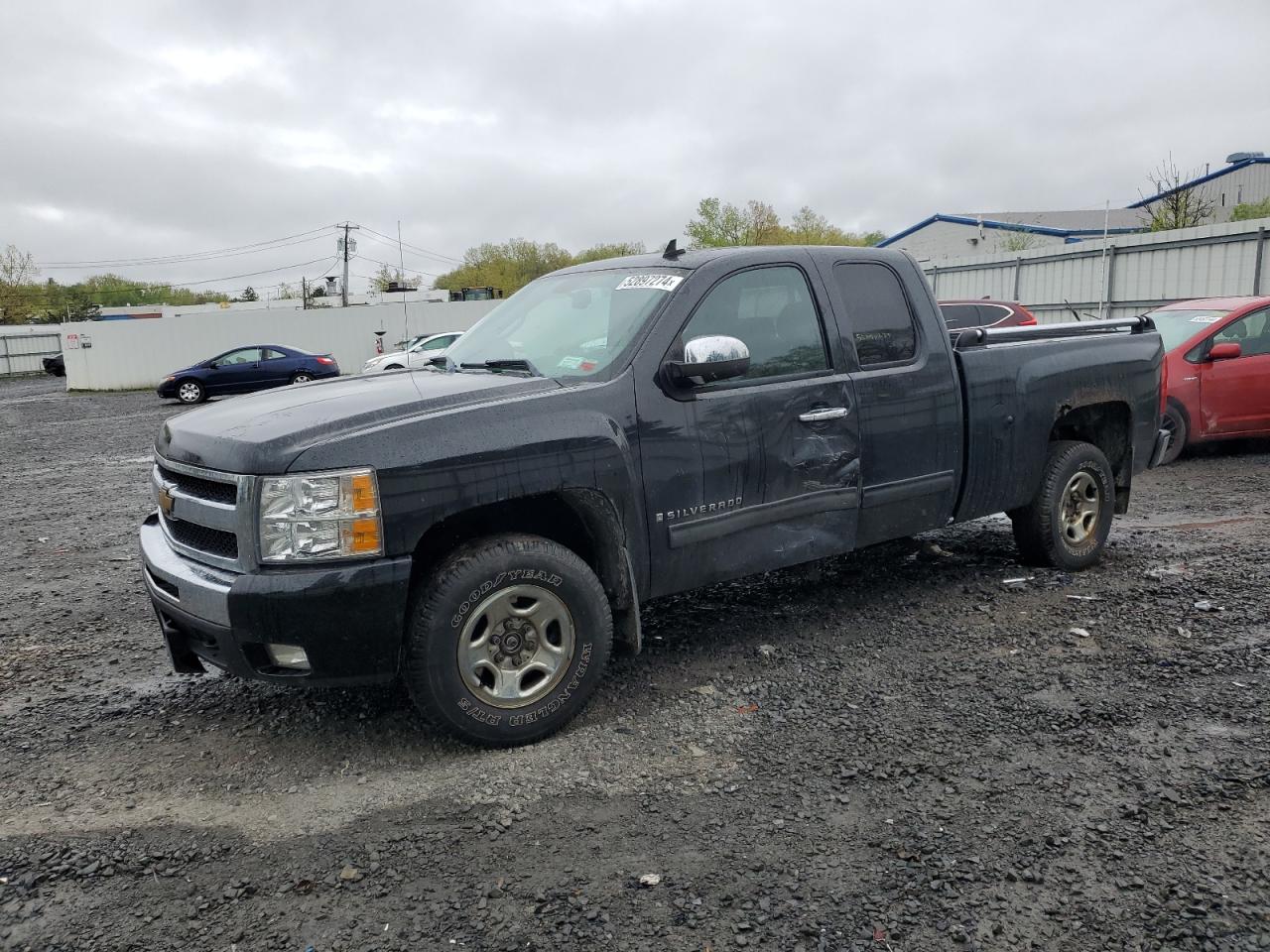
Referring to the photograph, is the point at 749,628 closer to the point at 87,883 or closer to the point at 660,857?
the point at 660,857

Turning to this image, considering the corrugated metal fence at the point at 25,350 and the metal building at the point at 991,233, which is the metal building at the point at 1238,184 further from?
the corrugated metal fence at the point at 25,350

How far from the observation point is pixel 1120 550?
6605 millimetres

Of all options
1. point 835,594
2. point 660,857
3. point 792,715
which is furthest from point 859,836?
point 835,594

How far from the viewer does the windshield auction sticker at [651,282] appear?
14.6 feet

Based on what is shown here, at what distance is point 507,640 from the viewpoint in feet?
12.5

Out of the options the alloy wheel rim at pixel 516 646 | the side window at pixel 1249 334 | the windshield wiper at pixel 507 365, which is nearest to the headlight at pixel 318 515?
the alloy wheel rim at pixel 516 646

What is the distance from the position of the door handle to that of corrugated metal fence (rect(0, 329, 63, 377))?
49.2m

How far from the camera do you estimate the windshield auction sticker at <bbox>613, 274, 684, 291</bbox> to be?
4439 millimetres

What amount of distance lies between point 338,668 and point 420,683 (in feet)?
0.95

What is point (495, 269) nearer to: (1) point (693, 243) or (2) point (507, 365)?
(1) point (693, 243)

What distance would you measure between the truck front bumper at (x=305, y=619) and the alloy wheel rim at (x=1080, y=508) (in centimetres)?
414

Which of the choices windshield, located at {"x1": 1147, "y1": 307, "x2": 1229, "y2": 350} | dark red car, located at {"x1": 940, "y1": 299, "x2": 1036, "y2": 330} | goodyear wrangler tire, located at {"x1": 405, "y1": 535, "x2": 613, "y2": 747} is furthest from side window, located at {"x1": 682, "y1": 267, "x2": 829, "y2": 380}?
dark red car, located at {"x1": 940, "y1": 299, "x2": 1036, "y2": 330}

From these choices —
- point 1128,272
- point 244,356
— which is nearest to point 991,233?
point 1128,272

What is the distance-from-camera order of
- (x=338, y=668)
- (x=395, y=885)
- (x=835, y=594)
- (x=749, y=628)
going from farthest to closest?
(x=835, y=594), (x=749, y=628), (x=338, y=668), (x=395, y=885)
